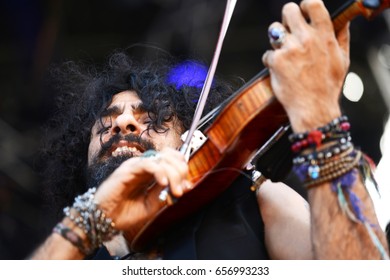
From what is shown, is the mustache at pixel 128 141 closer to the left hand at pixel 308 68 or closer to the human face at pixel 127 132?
the human face at pixel 127 132

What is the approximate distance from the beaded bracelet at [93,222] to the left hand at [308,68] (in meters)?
0.66

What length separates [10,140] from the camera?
6.40m

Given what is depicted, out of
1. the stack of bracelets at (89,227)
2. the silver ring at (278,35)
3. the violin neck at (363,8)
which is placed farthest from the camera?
the stack of bracelets at (89,227)

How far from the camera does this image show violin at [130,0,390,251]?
81.8 inches

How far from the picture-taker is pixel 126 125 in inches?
119

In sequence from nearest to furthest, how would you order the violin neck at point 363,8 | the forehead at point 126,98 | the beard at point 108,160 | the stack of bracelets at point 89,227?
the violin neck at point 363,8 < the stack of bracelets at point 89,227 < the beard at point 108,160 < the forehead at point 126,98

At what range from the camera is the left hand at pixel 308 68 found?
2.07 m

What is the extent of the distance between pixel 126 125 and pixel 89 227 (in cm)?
83

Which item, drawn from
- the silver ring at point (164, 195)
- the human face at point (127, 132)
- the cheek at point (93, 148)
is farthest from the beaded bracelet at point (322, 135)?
the cheek at point (93, 148)

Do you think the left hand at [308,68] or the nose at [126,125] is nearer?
the left hand at [308,68]

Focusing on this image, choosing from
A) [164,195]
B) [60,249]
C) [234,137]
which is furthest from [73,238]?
[234,137]

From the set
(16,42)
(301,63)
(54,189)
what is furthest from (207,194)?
(16,42)
